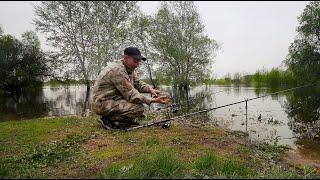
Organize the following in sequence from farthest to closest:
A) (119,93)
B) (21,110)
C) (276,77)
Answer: (276,77) < (21,110) < (119,93)

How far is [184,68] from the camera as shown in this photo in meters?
48.0

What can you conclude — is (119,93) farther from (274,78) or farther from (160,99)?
(274,78)

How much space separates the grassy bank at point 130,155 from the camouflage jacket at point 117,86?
95cm

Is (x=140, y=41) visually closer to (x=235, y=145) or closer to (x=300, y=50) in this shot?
(x=300, y=50)

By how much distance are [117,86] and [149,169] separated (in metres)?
4.24

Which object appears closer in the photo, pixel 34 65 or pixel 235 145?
pixel 235 145

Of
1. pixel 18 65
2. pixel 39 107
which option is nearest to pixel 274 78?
pixel 18 65

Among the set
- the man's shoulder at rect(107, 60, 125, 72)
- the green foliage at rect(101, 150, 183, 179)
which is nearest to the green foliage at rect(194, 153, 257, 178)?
the green foliage at rect(101, 150, 183, 179)

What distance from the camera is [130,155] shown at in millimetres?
6707

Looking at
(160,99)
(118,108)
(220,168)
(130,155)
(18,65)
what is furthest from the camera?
(18,65)

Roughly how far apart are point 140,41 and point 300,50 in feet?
69.9

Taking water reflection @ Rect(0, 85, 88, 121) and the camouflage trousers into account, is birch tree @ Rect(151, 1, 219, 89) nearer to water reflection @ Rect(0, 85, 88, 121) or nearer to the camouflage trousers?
water reflection @ Rect(0, 85, 88, 121)

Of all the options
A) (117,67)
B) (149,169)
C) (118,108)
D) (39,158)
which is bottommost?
(39,158)

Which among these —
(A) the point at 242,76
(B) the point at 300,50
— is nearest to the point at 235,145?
(B) the point at 300,50
